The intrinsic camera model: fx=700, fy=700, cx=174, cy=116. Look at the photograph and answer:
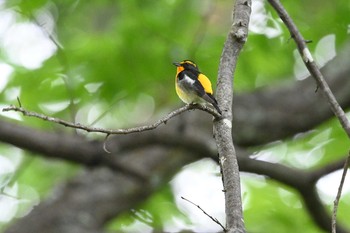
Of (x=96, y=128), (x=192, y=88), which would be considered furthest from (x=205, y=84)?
(x=96, y=128)

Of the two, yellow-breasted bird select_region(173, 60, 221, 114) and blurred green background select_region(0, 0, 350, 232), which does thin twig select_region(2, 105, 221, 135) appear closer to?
yellow-breasted bird select_region(173, 60, 221, 114)

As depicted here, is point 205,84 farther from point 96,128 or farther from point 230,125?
point 96,128

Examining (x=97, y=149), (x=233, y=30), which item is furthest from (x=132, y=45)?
(x=233, y=30)

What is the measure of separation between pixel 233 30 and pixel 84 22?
6.09 metres

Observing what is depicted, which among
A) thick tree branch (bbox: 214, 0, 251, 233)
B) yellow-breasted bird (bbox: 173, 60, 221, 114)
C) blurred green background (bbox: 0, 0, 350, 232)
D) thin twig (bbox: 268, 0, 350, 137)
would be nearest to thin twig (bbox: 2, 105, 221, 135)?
thick tree branch (bbox: 214, 0, 251, 233)

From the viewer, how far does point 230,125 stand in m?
3.12

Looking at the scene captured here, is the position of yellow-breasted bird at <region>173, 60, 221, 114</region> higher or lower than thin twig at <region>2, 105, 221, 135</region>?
higher

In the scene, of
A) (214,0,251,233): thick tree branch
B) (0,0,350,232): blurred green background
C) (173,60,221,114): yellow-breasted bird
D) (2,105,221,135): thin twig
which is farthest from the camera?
(0,0,350,232): blurred green background

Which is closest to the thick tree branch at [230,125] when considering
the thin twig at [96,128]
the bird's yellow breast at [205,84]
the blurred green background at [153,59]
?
the thin twig at [96,128]

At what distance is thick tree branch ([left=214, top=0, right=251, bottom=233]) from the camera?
2.78 m

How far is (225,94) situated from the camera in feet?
10.5

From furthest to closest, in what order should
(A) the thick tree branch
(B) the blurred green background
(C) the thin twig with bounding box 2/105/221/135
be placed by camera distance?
1. (B) the blurred green background
2. (C) the thin twig with bounding box 2/105/221/135
3. (A) the thick tree branch

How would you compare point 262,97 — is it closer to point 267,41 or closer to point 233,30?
point 267,41

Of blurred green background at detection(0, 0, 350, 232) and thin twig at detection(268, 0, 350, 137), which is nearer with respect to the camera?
thin twig at detection(268, 0, 350, 137)
